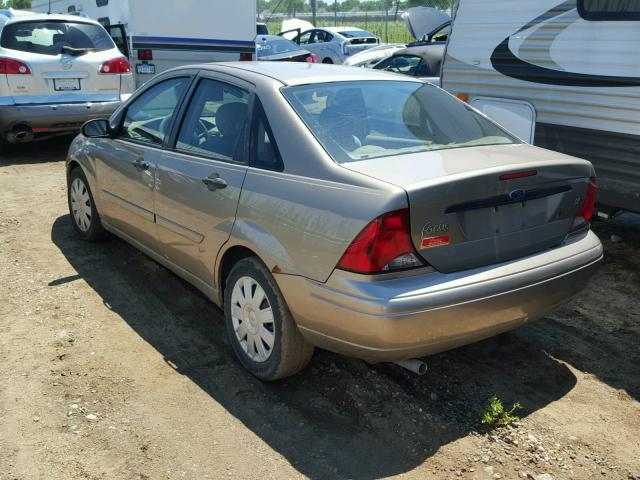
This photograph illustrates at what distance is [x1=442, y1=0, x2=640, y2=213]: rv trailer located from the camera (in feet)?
15.0

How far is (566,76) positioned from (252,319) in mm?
3257

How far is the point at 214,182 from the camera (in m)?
3.59

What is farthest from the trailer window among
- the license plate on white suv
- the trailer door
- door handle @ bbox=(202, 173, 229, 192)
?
the trailer door

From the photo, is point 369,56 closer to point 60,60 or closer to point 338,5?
point 60,60

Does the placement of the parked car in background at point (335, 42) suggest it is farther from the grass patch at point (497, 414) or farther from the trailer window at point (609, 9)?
the grass patch at point (497, 414)

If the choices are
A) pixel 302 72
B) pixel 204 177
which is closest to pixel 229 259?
pixel 204 177

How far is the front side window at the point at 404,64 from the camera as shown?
9602 millimetres

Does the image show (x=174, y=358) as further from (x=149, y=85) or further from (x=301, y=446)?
(x=149, y=85)

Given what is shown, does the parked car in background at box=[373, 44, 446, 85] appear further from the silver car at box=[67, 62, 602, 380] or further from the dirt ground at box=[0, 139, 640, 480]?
the silver car at box=[67, 62, 602, 380]

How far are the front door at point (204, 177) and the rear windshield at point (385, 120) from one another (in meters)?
0.43

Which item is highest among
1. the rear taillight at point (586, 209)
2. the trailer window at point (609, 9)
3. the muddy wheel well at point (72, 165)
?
the trailer window at point (609, 9)

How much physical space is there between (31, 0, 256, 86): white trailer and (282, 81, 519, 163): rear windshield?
7621 mm

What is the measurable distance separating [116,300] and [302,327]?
1952 millimetres

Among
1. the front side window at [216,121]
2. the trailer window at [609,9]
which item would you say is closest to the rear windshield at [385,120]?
the front side window at [216,121]
